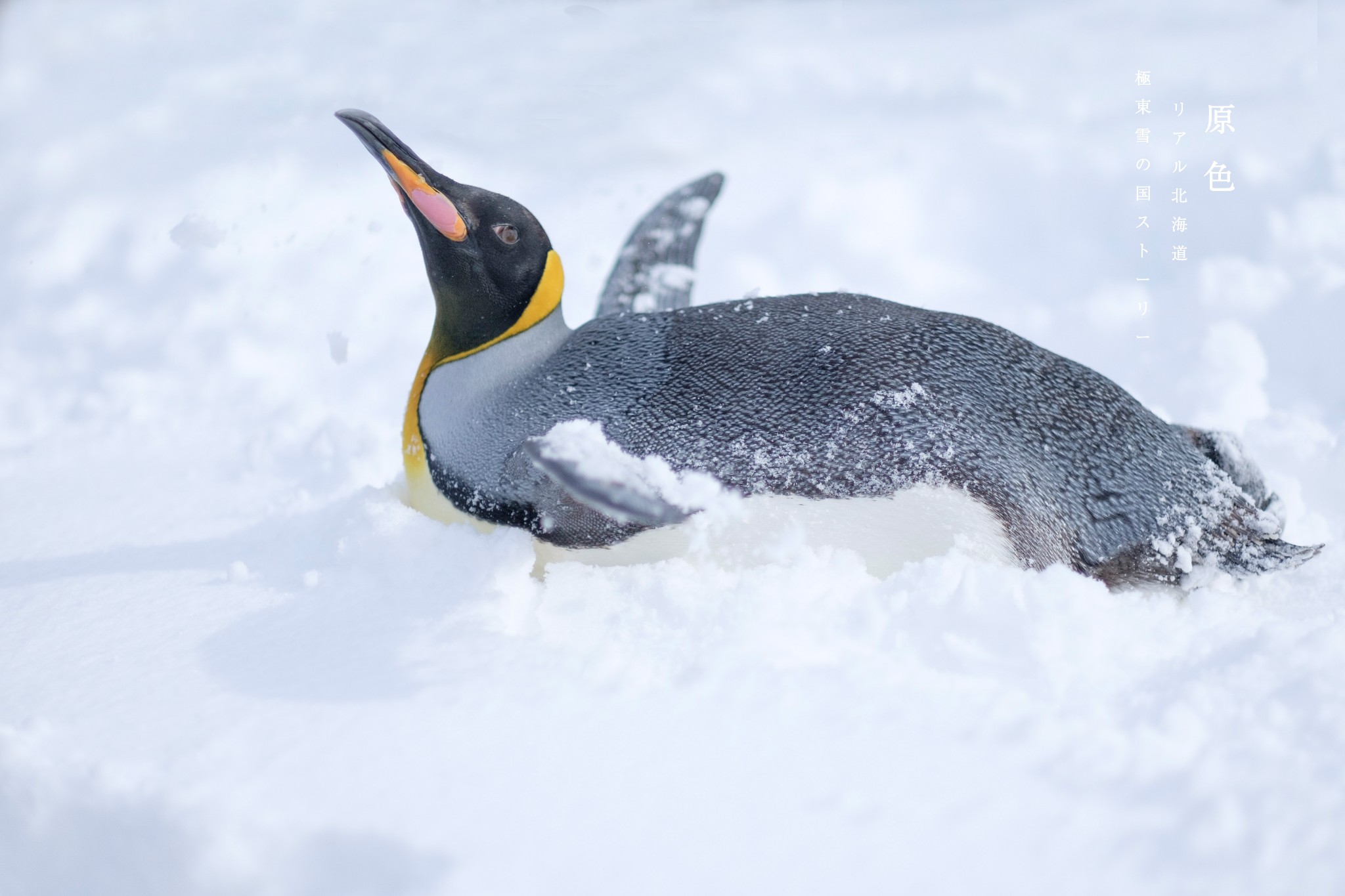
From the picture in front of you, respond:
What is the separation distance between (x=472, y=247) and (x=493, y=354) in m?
0.19

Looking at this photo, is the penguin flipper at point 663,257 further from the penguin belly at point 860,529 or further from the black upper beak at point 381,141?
the penguin belly at point 860,529

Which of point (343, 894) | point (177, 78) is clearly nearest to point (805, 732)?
Answer: point (343, 894)

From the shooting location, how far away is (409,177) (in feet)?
5.93

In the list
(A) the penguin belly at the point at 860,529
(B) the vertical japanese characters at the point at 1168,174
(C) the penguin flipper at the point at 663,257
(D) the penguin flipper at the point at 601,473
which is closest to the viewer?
(D) the penguin flipper at the point at 601,473

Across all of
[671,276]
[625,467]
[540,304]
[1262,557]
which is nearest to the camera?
[625,467]

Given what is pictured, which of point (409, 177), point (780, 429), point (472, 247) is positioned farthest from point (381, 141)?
point (780, 429)

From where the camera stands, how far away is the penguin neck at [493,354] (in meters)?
1.84

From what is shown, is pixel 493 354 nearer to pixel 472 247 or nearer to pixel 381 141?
pixel 472 247

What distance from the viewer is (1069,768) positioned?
1.13m

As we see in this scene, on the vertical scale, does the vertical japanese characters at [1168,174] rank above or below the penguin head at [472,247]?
above

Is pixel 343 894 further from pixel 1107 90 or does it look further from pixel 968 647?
pixel 1107 90

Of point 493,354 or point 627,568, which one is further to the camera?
point 493,354

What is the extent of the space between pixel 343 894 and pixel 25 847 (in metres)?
0.46

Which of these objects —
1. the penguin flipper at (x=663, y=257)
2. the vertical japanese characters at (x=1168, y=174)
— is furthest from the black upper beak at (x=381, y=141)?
the vertical japanese characters at (x=1168, y=174)
